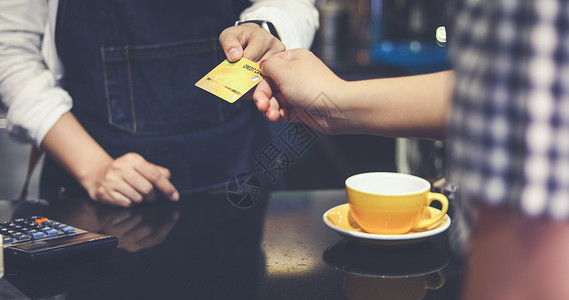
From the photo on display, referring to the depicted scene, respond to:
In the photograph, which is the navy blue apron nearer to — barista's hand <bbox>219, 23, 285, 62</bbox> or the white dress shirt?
the white dress shirt

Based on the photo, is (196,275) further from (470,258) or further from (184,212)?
(470,258)

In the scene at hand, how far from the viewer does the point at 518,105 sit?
25cm

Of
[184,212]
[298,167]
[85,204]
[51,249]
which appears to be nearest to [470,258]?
[51,249]

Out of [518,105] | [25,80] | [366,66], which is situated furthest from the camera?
[366,66]

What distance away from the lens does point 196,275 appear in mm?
641

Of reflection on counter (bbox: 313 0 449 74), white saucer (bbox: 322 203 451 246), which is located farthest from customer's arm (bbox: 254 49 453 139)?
reflection on counter (bbox: 313 0 449 74)

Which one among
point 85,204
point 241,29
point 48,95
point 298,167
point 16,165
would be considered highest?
point 241,29

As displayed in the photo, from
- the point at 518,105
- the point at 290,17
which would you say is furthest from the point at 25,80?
the point at 518,105

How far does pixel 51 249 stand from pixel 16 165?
352 centimetres

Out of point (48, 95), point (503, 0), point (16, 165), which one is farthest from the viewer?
point (16, 165)

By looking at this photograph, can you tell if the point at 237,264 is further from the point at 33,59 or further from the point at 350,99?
the point at 33,59

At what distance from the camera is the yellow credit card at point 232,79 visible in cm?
78

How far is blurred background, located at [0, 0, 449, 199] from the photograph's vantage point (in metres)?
1.90

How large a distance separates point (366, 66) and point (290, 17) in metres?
1.09
